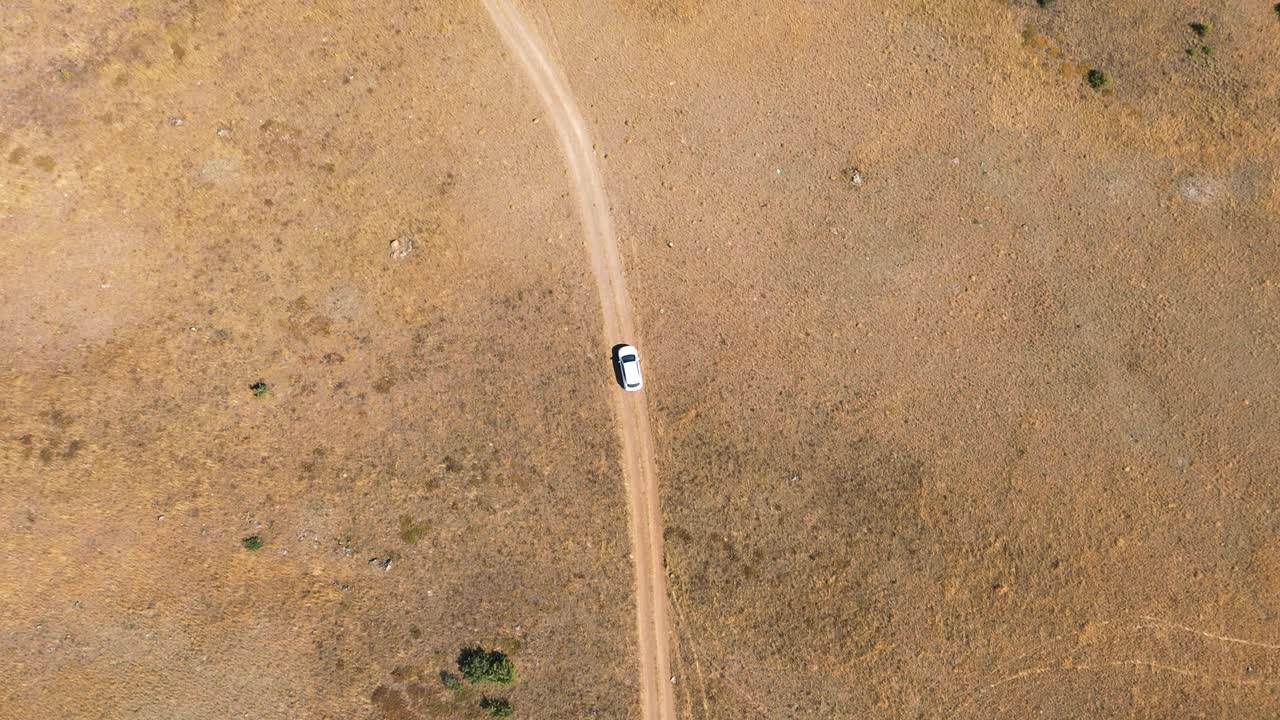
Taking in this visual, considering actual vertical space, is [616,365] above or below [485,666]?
above

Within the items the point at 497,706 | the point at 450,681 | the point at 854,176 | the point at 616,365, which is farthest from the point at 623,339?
the point at 497,706

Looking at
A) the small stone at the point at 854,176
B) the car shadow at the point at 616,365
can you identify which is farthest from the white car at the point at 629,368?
the small stone at the point at 854,176

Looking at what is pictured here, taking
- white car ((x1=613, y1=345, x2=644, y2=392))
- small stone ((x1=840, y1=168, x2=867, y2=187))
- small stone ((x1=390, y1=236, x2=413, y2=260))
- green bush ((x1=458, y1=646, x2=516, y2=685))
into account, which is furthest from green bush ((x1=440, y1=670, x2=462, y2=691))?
small stone ((x1=840, y1=168, x2=867, y2=187))

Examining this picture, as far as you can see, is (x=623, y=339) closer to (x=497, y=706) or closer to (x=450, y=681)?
(x=450, y=681)

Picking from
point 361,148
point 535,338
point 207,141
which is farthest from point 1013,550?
point 207,141

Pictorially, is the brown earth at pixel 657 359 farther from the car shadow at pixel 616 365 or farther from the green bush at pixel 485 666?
the car shadow at pixel 616 365

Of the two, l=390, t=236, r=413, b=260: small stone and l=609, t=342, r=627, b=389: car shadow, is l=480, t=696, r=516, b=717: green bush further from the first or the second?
l=390, t=236, r=413, b=260: small stone
